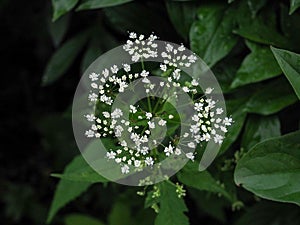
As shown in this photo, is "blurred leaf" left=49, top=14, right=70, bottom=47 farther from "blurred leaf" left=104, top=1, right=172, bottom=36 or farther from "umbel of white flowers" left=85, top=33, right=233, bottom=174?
"umbel of white flowers" left=85, top=33, right=233, bottom=174

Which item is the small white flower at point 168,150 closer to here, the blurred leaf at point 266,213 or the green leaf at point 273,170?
the green leaf at point 273,170

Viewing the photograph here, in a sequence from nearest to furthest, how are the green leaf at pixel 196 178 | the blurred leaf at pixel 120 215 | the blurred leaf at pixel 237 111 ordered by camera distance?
the green leaf at pixel 196 178
the blurred leaf at pixel 237 111
the blurred leaf at pixel 120 215

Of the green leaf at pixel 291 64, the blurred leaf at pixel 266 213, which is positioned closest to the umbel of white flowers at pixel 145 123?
the green leaf at pixel 291 64

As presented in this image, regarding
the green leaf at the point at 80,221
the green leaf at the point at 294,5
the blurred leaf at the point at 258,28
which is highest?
the green leaf at the point at 294,5

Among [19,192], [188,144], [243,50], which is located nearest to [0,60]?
[19,192]

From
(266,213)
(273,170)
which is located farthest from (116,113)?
(266,213)

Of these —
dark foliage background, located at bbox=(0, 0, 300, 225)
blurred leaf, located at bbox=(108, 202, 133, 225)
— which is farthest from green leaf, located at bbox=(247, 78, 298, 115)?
blurred leaf, located at bbox=(108, 202, 133, 225)

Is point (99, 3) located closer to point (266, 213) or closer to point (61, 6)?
point (61, 6)
